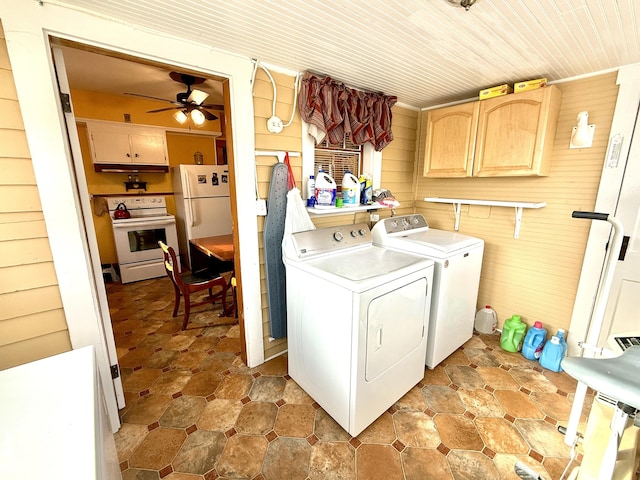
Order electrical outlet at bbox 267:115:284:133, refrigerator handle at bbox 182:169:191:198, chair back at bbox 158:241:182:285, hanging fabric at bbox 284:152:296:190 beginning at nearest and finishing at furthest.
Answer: electrical outlet at bbox 267:115:284:133 < hanging fabric at bbox 284:152:296:190 < chair back at bbox 158:241:182:285 < refrigerator handle at bbox 182:169:191:198

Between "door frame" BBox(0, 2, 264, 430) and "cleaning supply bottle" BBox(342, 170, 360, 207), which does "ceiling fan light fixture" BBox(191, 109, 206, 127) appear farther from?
"cleaning supply bottle" BBox(342, 170, 360, 207)

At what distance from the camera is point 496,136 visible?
7.32 ft

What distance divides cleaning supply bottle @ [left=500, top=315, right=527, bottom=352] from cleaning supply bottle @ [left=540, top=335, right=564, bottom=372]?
0.69ft

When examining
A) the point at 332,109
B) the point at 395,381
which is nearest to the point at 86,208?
the point at 332,109

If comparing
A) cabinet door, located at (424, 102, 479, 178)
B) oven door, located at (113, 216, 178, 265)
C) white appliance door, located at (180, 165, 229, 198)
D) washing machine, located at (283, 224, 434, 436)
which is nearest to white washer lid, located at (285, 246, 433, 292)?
washing machine, located at (283, 224, 434, 436)

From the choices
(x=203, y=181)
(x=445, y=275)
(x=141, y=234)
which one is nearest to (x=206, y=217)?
(x=203, y=181)

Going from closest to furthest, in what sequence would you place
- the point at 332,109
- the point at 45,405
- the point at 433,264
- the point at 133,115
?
the point at 45,405, the point at 433,264, the point at 332,109, the point at 133,115

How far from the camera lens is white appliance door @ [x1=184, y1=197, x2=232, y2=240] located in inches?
162

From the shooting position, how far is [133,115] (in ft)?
13.4

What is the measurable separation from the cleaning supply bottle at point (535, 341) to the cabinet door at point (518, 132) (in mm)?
1279

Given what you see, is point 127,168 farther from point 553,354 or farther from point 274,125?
point 553,354

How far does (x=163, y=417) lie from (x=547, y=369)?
2.84 metres

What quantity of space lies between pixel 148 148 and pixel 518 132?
4.62m

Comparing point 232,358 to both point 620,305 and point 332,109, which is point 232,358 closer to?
point 332,109
